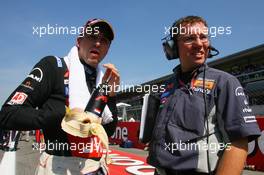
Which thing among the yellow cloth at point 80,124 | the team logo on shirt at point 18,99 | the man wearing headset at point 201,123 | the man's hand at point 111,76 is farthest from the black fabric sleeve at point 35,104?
the man wearing headset at point 201,123

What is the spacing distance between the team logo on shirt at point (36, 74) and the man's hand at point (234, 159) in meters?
1.04

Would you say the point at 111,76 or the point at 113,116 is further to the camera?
the point at 113,116

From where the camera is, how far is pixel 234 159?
1.56 metres

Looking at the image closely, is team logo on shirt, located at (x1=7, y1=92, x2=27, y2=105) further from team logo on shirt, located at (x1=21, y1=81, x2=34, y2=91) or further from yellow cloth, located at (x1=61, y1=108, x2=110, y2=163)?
yellow cloth, located at (x1=61, y1=108, x2=110, y2=163)

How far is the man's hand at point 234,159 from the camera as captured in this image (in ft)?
5.06

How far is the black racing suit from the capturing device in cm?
168

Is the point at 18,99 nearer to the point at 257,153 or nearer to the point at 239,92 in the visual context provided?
the point at 239,92

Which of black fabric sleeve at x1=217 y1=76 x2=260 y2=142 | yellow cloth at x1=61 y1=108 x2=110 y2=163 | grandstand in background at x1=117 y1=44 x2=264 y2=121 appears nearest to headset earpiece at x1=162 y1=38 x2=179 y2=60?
black fabric sleeve at x1=217 y1=76 x2=260 y2=142

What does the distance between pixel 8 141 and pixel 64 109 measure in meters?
3.24

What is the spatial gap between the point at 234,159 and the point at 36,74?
111cm

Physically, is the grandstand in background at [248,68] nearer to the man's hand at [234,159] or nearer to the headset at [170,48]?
the headset at [170,48]

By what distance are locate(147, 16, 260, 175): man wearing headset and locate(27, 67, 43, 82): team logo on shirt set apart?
28.2 inches

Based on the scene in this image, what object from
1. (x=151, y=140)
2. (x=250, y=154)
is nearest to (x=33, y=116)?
(x=151, y=140)

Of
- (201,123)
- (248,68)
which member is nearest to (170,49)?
(201,123)
